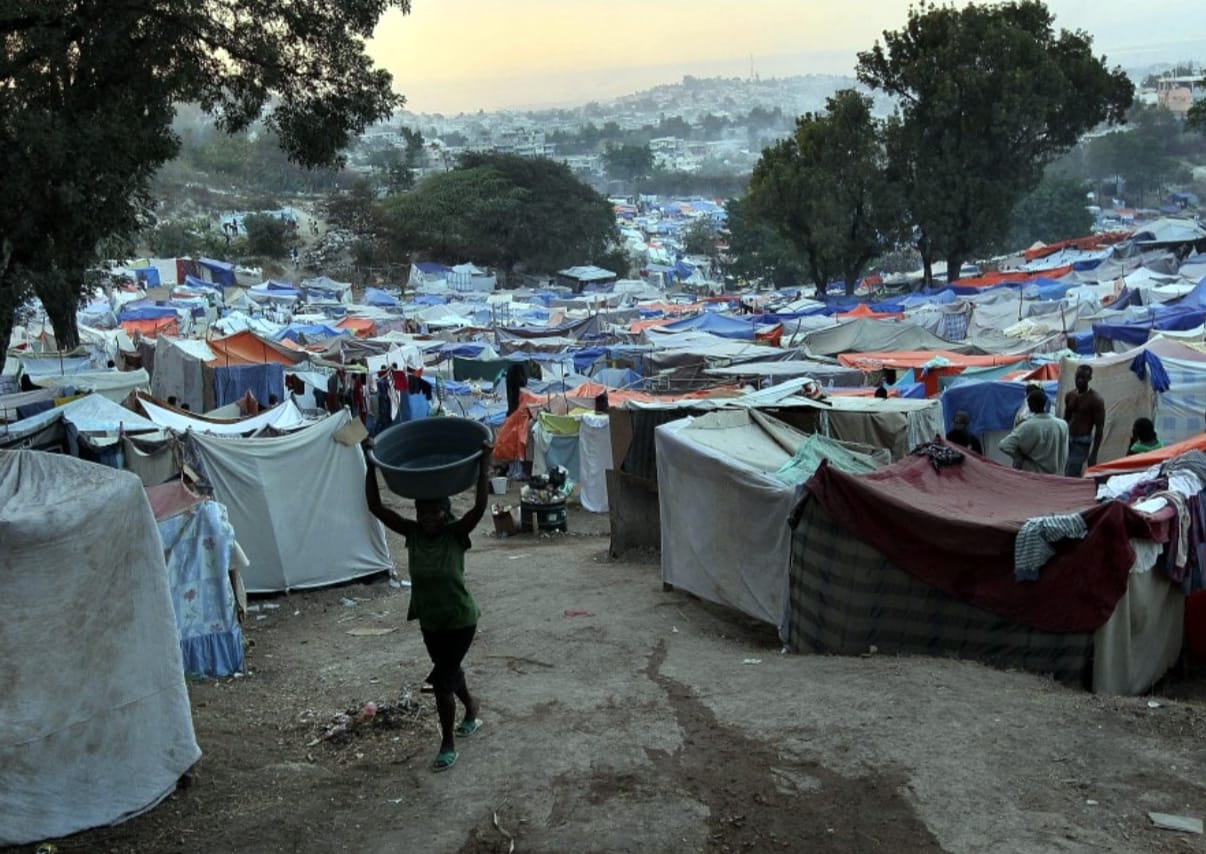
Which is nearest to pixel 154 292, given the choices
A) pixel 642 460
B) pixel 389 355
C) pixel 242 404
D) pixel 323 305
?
pixel 323 305

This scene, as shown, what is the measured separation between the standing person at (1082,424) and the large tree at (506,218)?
6128 cm

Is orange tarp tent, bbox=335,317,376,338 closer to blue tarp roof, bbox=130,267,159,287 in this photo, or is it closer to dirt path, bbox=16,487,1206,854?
blue tarp roof, bbox=130,267,159,287

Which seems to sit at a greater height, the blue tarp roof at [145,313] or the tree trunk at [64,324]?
the tree trunk at [64,324]

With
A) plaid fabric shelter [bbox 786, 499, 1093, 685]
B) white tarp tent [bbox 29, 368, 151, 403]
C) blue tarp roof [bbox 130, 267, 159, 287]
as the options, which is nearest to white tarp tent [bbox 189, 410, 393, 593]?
plaid fabric shelter [bbox 786, 499, 1093, 685]

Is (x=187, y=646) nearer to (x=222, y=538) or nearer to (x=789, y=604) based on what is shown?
(x=222, y=538)

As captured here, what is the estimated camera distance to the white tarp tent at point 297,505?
12.1 m

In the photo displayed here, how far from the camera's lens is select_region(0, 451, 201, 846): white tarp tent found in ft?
16.7

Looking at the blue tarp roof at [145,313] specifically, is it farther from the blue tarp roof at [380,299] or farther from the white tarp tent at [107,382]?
the white tarp tent at [107,382]

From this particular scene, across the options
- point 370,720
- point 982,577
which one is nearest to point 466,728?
point 370,720

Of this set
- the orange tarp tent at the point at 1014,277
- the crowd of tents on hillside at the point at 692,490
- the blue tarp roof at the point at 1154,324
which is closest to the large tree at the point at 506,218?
the orange tarp tent at the point at 1014,277

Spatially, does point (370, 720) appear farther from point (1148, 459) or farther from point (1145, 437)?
point (1145, 437)

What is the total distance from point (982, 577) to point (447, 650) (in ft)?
10.7

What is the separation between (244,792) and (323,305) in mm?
39278

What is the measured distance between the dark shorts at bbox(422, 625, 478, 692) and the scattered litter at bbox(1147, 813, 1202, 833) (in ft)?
10.1
